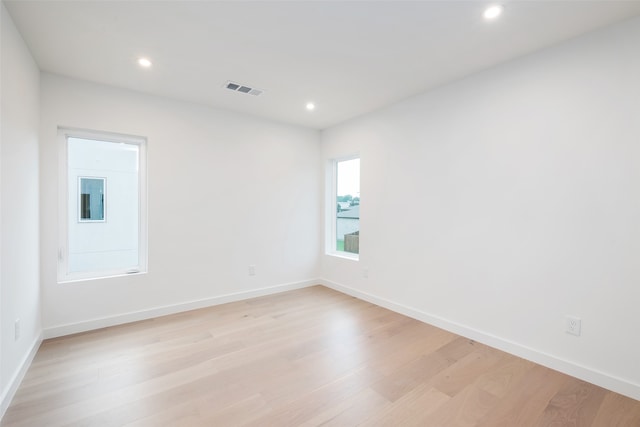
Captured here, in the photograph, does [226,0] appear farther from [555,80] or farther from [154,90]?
[555,80]

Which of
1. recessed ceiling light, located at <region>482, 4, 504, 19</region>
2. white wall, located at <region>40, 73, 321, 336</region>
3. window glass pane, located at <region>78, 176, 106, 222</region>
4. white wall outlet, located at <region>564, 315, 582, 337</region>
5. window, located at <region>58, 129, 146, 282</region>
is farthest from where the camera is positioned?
window glass pane, located at <region>78, 176, 106, 222</region>

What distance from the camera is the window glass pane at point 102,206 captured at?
117 inches

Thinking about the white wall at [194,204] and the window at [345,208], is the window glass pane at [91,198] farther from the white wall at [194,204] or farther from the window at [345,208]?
the window at [345,208]

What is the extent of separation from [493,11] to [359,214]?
8.55 feet

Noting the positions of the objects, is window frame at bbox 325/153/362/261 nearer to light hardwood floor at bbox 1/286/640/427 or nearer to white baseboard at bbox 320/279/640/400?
white baseboard at bbox 320/279/640/400

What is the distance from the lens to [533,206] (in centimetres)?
235

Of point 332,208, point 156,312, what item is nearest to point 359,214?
point 332,208

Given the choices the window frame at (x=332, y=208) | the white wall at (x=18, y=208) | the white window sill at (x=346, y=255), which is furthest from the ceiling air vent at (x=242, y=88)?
the white window sill at (x=346, y=255)

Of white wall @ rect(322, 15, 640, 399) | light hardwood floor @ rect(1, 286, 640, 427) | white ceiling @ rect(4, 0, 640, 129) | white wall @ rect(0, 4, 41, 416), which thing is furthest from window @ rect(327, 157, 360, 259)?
white wall @ rect(0, 4, 41, 416)

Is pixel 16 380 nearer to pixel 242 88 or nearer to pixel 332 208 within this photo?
pixel 242 88

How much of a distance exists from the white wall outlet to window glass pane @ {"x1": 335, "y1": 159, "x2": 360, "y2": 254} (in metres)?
2.41

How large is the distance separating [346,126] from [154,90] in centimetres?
243

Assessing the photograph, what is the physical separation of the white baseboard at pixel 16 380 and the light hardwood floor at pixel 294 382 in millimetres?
41

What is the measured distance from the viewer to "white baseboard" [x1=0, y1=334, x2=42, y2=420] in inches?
68.1
